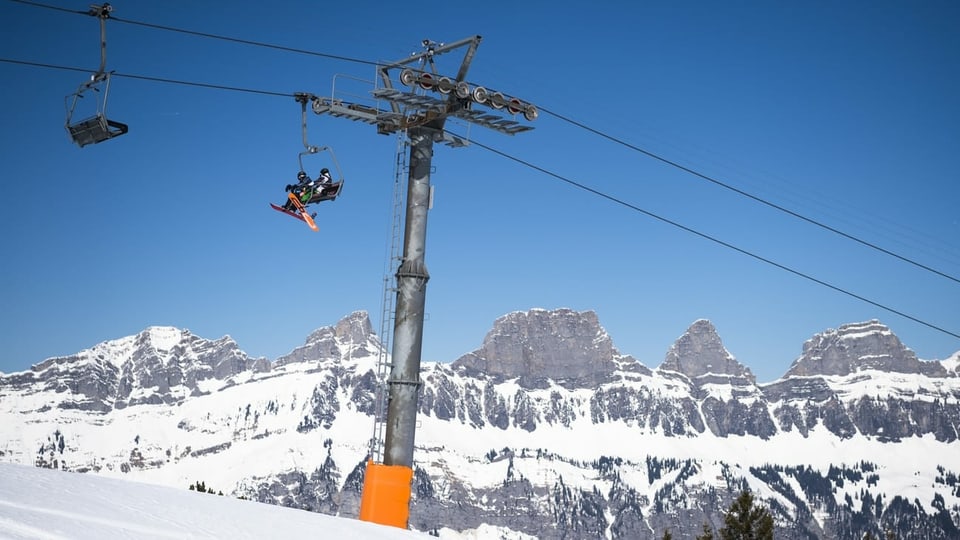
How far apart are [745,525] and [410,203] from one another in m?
57.4

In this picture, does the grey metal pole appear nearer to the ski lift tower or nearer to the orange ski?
the ski lift tower

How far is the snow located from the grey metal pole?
18.8 ft

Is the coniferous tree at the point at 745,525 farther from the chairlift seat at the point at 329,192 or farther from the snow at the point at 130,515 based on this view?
the snow at the point at 130,515

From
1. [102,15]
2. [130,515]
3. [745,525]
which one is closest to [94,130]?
[102,15]

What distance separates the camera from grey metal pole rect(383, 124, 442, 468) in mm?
21531

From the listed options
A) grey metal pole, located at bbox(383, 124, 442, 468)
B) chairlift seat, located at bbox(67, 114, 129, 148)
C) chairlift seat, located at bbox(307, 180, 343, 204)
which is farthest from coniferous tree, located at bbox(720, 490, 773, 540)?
chairlift seat, located at bbox(67, 114, 129, 148)

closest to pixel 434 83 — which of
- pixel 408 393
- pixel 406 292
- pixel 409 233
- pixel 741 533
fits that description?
pixel 409 233

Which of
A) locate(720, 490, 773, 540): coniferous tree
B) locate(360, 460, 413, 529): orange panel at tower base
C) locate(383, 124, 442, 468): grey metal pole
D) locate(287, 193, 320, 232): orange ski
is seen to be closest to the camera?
locate(360, 460, 413, 529): orange panel at tower base

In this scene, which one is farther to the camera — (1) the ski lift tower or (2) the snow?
(1) the ski lift tower

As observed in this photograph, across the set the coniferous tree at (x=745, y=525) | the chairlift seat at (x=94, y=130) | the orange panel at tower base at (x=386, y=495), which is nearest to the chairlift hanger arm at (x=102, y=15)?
the chairlift seat at (x=94, y=130)

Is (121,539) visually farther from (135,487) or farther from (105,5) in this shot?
(105,5)

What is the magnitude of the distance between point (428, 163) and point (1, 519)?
13929 mm

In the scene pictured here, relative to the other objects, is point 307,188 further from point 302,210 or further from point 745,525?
point 745,525

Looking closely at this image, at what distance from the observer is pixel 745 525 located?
7094 centimetres
